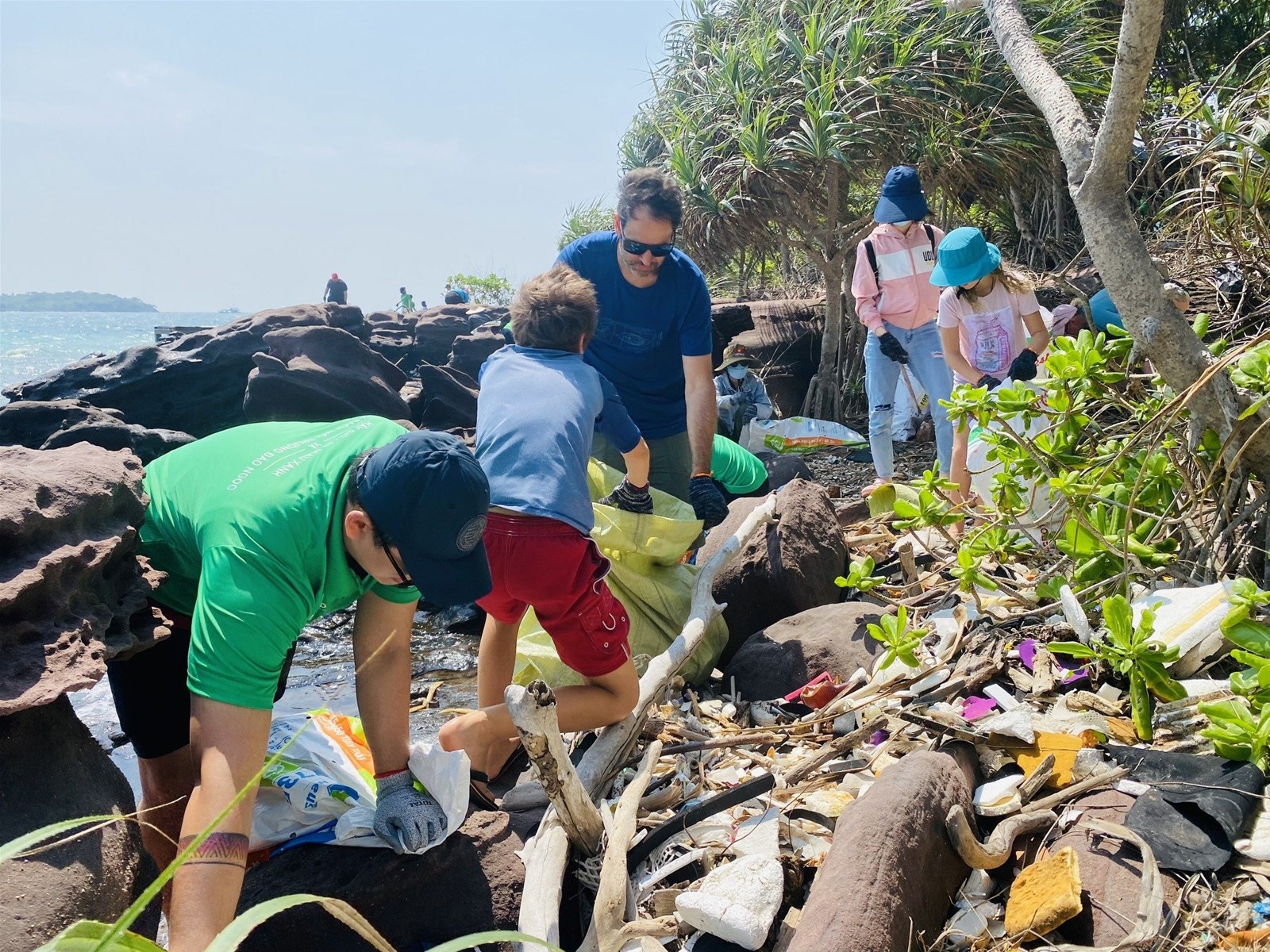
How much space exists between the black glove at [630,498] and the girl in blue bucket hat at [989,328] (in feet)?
5.50

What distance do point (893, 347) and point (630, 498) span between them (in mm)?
2417

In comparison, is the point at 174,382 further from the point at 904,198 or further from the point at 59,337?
the point at 59,337

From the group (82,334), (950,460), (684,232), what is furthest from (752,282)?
(82,334)

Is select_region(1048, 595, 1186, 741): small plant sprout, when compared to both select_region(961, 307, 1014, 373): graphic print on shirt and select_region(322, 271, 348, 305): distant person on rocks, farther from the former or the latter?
select_region(322, 271, 348, 305): distant person on rocks

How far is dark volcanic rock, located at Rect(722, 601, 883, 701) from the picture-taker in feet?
12.2

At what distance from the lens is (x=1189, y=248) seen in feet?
11.7

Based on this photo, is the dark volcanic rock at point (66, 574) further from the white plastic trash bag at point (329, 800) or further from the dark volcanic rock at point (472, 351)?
the dark volcanic rock at point (472, 351)

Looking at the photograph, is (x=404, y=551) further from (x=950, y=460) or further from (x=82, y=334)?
(x=82, y=334)

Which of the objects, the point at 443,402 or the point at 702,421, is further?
the point at 443,402

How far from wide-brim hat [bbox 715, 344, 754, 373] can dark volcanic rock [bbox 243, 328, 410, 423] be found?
300 cm

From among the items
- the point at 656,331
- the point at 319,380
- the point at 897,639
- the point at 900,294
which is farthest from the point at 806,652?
the point at 319,380

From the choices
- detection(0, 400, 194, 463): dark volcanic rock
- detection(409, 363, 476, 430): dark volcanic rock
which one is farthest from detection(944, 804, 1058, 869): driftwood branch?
detection(409, 363, 476, 430): dark volcanic rock

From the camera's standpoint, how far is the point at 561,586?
3049mm

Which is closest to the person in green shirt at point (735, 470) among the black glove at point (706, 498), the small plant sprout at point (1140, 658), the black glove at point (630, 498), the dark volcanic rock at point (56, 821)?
the black glove at point (706, 498)
